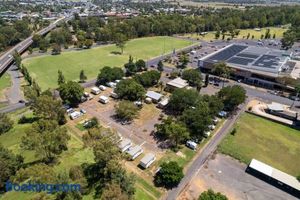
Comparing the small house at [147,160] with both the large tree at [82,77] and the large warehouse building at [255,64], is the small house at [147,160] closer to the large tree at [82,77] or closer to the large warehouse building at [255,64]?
the large tree at [82,77]

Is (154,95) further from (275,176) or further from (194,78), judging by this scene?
(275,176)

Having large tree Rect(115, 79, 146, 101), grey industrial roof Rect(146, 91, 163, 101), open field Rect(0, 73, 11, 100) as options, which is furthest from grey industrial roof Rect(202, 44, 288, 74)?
open field Rect(0, 73, 11, 100)

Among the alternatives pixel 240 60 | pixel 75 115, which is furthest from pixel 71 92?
pixel 240 60

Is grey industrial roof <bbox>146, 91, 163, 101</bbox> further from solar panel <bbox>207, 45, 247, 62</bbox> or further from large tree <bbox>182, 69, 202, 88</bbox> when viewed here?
solar panel <bbox>207, 45, 247, 62</bbox>

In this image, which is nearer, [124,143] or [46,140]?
Answer: [46,140]

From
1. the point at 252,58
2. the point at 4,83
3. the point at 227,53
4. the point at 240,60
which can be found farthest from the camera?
the point at 227,53

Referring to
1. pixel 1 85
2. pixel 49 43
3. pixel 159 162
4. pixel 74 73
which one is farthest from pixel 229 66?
pixel 49 43

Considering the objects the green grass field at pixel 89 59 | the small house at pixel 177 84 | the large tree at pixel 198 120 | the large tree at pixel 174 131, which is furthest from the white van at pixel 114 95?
the large tree at pixel 198 120
